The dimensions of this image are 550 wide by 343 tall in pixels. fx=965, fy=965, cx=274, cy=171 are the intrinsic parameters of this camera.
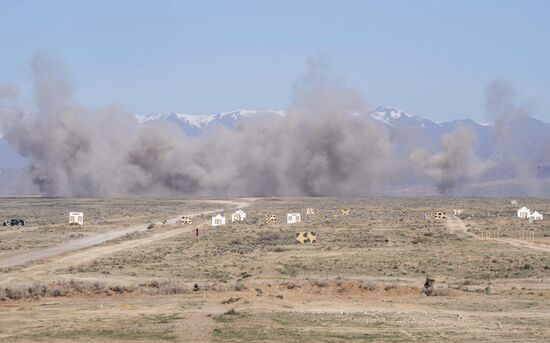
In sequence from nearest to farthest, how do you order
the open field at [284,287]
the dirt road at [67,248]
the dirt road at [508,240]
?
1. the open field at [284,287]
2. the dirt road at [67,248]
3. the dirt road at [508,240]

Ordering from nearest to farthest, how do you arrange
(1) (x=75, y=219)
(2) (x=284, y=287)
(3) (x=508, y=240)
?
(2) (x=284, y=287)
(3) (x=508, y=240)
(1) (x=75, y=219)

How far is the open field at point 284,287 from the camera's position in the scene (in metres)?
28.3

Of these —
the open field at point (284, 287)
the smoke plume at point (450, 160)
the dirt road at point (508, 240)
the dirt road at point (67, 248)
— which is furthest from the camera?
the smoke plume at point (450, 160)

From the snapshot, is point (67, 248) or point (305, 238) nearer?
point (67, 248)

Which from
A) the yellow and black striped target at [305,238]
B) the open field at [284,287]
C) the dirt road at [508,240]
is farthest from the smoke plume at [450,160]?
the yellow and black striped target at [305,238]

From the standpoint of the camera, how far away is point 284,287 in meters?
40.3

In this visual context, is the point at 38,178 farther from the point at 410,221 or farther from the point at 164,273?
the point at 164,273

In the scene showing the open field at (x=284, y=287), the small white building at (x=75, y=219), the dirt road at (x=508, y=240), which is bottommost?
the open field at (x=284, y=287)

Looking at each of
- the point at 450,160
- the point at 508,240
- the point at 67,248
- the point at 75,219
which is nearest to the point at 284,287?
the point at 67,248

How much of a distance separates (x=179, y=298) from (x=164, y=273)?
38.8 ft

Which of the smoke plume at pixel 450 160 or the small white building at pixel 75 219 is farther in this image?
the smoke plume at pixel 450 160

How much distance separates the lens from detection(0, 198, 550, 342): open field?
28.3m

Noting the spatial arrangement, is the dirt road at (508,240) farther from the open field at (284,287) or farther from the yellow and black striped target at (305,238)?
the yellow and black striped target at (305,238)

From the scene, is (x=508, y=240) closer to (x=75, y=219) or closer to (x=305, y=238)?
(x=305, y=238)
